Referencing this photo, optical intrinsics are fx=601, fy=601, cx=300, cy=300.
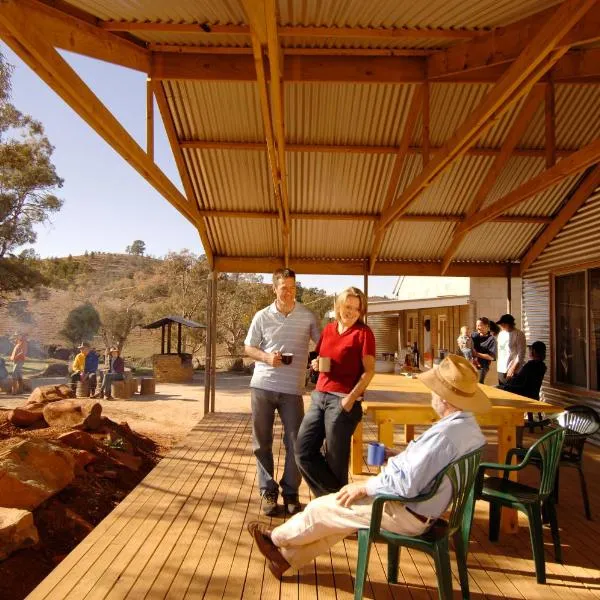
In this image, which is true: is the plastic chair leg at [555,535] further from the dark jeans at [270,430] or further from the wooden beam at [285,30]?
the wooden beam at [285,30]

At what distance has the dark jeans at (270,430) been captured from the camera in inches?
163

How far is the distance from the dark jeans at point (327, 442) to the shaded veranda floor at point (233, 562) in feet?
1.37

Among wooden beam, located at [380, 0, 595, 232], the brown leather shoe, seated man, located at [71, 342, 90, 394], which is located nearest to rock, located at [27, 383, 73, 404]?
seated man, located at [71, 342, 90, 394]

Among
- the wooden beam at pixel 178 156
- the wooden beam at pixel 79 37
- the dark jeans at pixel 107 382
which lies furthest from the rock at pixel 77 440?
the dark jeans at pixel 107 382

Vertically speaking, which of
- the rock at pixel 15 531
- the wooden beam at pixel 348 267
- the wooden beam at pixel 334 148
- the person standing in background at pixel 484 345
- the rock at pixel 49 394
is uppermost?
the wooden beam at pixel 334 148

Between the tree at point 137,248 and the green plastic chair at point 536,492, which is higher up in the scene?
the tree at point 137,248

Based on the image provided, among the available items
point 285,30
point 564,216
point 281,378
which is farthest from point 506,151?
point 281,378

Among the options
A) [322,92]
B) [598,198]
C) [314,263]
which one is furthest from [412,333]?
[322,92]

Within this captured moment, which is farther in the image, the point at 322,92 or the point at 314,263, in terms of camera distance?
the point at 314,263

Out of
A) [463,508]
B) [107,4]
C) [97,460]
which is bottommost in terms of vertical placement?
[97,460]

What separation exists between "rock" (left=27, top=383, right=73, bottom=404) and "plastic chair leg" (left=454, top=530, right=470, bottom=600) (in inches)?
316

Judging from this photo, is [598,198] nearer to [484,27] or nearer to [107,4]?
[484,27]

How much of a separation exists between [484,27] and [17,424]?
7422mm

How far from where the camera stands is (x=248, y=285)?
33312 millimetres
